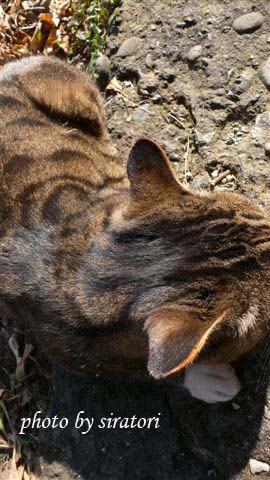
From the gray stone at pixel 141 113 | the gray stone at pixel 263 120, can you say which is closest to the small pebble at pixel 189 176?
the gray stone at pixel 263 120

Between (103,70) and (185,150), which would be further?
(103,70)

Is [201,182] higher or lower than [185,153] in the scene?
lower

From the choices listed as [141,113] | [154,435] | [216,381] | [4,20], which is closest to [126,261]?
[216,381]

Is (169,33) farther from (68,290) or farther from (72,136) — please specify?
(68,290)

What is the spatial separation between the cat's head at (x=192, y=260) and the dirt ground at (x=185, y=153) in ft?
2.16

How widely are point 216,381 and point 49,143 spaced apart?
2.17m

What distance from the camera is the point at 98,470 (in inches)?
200

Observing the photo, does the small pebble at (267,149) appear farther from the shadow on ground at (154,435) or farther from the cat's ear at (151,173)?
the shadow on ground at (154,435)

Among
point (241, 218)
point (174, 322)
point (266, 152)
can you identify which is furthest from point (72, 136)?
point (174, 322)

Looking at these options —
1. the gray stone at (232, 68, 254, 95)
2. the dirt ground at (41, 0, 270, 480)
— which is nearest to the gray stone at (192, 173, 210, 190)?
the dirt ground at (41, 0, 270, 480)

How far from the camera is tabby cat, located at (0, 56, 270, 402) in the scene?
3910 millimetres

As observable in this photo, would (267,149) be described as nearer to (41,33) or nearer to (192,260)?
(192,260)

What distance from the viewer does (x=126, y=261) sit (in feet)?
13.8

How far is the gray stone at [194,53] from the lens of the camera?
5797mm
